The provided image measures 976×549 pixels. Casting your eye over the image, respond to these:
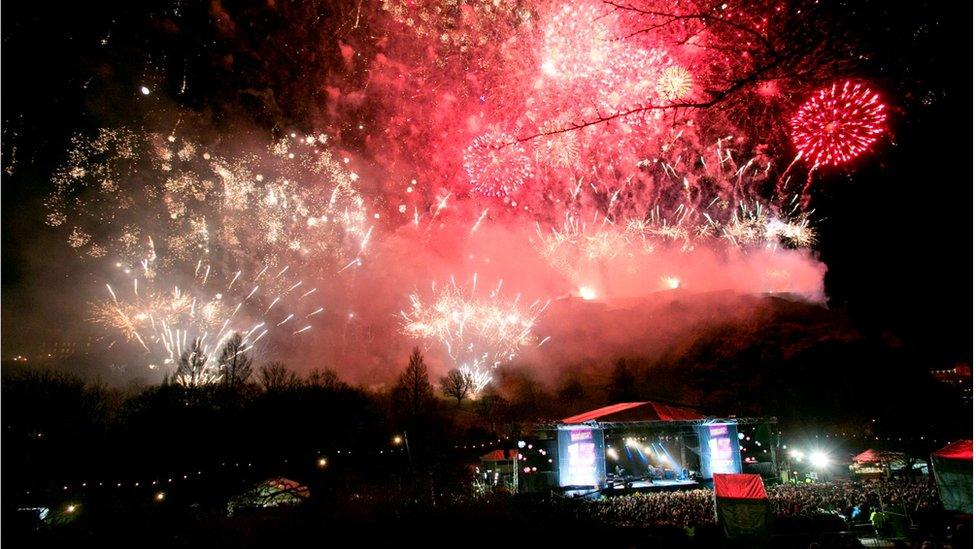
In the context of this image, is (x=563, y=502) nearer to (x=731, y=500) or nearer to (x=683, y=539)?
(x=683, y=539)

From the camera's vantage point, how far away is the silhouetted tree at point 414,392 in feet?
135

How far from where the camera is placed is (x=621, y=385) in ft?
200

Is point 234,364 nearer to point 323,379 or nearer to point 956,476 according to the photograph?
point 323,379

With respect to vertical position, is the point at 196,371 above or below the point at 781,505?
above

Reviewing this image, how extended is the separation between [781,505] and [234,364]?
35906 millimetres

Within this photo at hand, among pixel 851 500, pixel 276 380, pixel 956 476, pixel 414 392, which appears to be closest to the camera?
pixel 956 476

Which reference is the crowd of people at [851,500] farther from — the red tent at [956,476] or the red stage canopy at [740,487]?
the red stage canopy at [740,487]

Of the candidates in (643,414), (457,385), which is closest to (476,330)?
(457,385)

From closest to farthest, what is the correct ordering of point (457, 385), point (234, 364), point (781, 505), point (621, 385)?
point (781, 505) < point (234, 364) < point (457, 385) < point (621, 385)

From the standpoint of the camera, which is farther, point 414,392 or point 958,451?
point 414,392

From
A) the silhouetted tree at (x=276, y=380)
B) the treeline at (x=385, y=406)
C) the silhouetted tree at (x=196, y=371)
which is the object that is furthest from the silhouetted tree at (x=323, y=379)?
the silhouetted tree at (x=196, y=371)

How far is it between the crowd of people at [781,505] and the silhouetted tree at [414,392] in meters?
26.5

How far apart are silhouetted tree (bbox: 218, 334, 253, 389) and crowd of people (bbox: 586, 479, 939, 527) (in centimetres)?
3039

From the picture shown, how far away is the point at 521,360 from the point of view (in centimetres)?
6581
